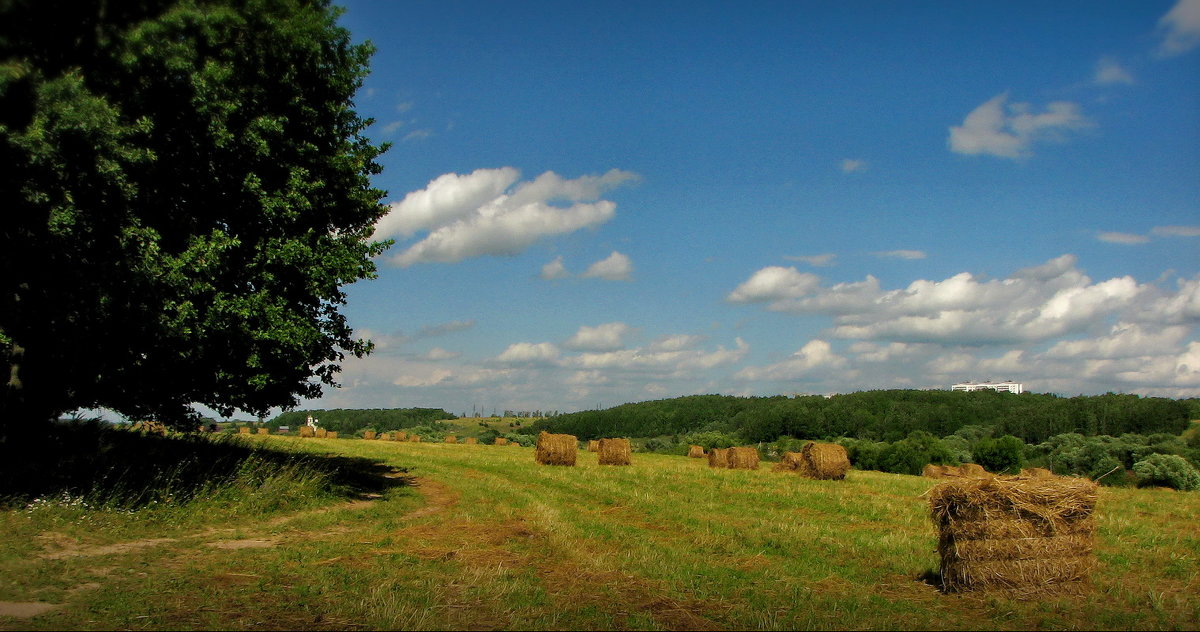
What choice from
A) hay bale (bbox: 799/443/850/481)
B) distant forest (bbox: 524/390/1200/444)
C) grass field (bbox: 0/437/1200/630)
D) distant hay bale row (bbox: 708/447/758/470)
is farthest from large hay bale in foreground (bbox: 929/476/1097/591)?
distant forest (bbox: 524/390/1200/444)

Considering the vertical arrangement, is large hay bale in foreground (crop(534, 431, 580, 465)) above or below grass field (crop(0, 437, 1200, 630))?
above

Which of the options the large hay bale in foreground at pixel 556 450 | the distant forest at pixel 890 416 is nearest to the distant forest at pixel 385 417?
the distant forest at pixel 890 416

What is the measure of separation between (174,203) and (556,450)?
20.1 metres

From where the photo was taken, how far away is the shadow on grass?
14641 mm

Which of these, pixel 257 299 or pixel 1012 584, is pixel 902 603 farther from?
pixel 257 299

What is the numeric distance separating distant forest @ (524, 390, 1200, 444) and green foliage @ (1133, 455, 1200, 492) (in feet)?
150

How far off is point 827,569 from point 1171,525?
34.1ft

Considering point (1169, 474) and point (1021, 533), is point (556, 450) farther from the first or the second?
point (1169, 474)

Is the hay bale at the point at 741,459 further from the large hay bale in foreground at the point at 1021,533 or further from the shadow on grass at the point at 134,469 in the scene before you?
the large hay bale in foreground at the point at 1021,533

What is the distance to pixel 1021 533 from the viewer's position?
31.9 ft

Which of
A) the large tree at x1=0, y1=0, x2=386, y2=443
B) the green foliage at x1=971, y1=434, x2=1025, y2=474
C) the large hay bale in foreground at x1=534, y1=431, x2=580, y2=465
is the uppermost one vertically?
the large tree at x1=0, y1=0, x2=386, y2=443

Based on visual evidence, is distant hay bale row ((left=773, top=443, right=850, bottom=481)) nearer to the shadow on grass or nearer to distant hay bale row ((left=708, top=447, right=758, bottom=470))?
distant hay bale row ((left=708, top=447, right=758, bottom=470))

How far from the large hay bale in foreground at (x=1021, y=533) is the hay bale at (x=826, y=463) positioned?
1819cm

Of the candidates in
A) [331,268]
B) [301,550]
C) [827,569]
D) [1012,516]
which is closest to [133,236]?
[331,268]
